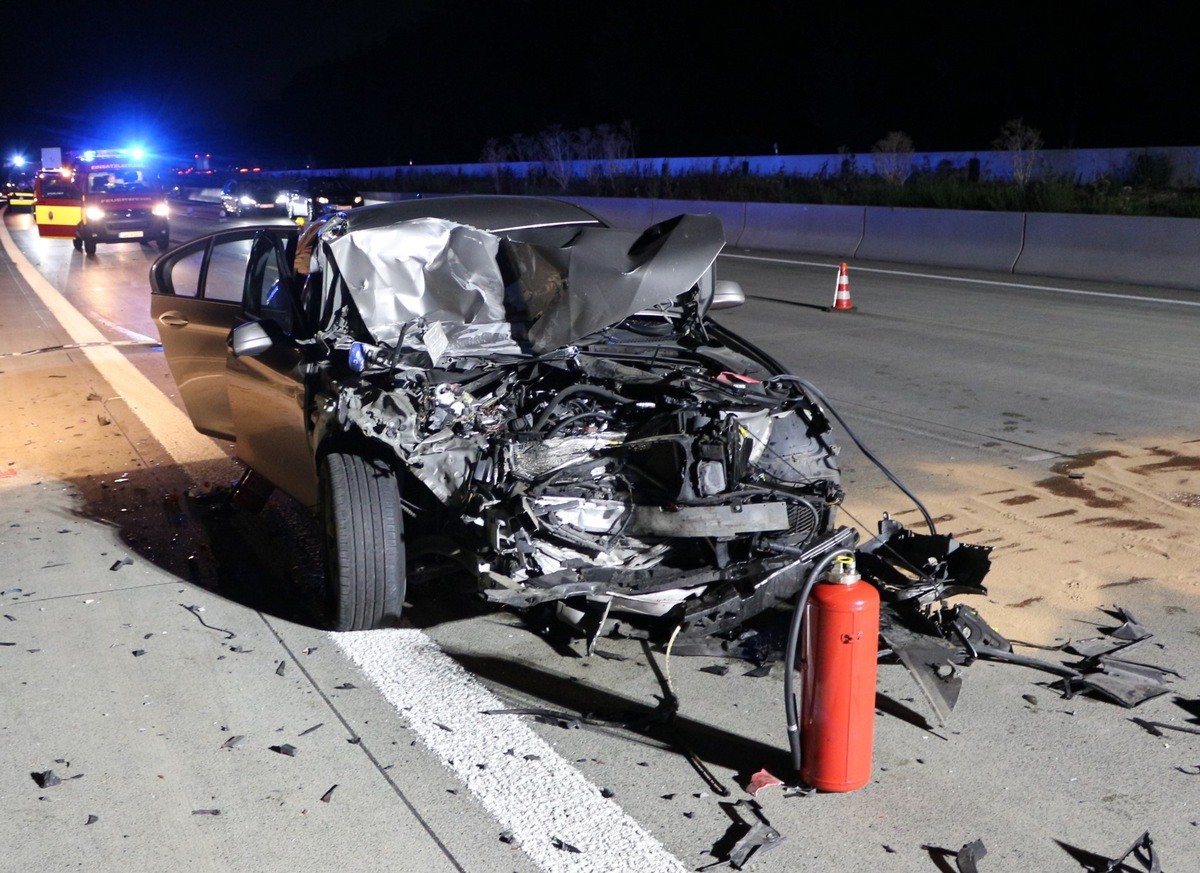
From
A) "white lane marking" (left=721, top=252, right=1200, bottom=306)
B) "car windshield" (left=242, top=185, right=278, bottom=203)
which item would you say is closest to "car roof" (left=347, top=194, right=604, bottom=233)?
"white lane marking" (left=721, top=252, right=1200, bottom=306)

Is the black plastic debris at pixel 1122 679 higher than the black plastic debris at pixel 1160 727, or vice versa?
the black plastic debris at pixel 1122 679

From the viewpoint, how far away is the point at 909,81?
51500 mm

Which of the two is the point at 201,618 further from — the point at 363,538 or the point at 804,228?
the point at 804,228

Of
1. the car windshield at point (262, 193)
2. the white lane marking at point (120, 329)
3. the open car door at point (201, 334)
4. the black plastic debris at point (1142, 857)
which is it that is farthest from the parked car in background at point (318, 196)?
the black plastic debris at point (1142, 857)

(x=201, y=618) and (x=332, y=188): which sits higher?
(x=332, y=188)

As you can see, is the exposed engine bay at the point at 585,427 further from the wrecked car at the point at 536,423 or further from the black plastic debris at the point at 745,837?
the black plastic debris at the point at 745,837

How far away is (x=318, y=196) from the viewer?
108ft

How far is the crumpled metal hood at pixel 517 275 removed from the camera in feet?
17.8

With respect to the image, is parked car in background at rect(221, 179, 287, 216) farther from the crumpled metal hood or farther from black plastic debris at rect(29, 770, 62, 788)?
black plastic debris at rect(29, 770, 62, 788)

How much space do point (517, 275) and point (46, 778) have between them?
9.55 feet

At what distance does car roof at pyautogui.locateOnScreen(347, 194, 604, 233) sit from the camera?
247 inches

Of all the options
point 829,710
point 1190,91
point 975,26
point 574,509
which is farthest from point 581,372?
point 975,26

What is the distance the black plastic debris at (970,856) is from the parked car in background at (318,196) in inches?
1155

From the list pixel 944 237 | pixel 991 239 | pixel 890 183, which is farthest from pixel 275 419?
pixel 890 183
